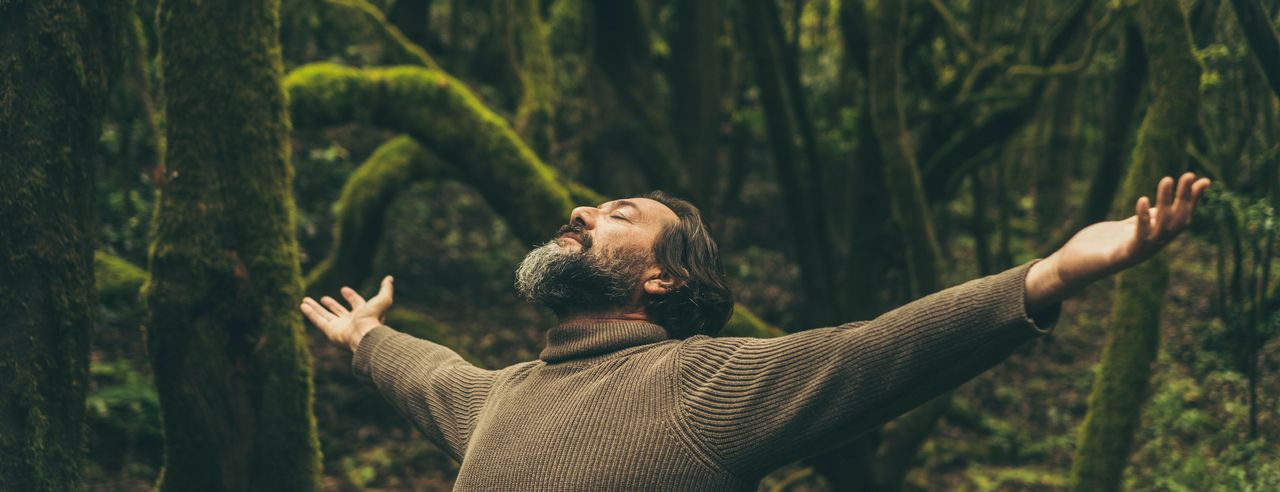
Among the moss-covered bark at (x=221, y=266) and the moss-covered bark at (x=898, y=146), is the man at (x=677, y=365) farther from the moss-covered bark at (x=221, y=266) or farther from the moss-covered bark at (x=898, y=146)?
the moss-covered bark at (x=898, y=146)

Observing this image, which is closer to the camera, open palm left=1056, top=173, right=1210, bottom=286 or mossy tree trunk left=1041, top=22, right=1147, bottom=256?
open palm left=1056, top=173, right=1210, bottom=286

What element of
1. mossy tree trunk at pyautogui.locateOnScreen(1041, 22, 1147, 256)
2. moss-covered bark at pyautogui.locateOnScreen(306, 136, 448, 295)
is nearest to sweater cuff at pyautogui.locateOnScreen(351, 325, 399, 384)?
moss-covered bark at pyautogui.locateOnScreen(306, 136, 448, 295)

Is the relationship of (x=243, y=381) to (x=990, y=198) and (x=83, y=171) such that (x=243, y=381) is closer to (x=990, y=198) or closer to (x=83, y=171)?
(x=83, y=171)

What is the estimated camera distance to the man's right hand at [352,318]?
3.64 meters

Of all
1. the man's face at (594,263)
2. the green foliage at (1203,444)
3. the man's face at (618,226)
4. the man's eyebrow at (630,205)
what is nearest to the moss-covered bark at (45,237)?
the man's face at (594,263)

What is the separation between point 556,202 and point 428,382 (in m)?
2.50

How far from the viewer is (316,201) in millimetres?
10273

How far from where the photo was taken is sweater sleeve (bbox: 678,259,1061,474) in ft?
7.28

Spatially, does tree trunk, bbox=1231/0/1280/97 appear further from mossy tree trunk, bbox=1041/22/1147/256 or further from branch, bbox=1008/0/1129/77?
branch, bbox=1008/0/1129/77

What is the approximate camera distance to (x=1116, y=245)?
2.08 metres

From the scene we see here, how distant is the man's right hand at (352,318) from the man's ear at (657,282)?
107cm

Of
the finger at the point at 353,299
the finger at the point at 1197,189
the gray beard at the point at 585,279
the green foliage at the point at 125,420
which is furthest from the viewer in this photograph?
the green foliage at the point at 125,420

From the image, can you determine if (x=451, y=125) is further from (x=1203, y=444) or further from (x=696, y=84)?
(x=696, y=84)

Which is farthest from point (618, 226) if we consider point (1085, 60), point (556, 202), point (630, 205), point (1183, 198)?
point (1085, 60)
